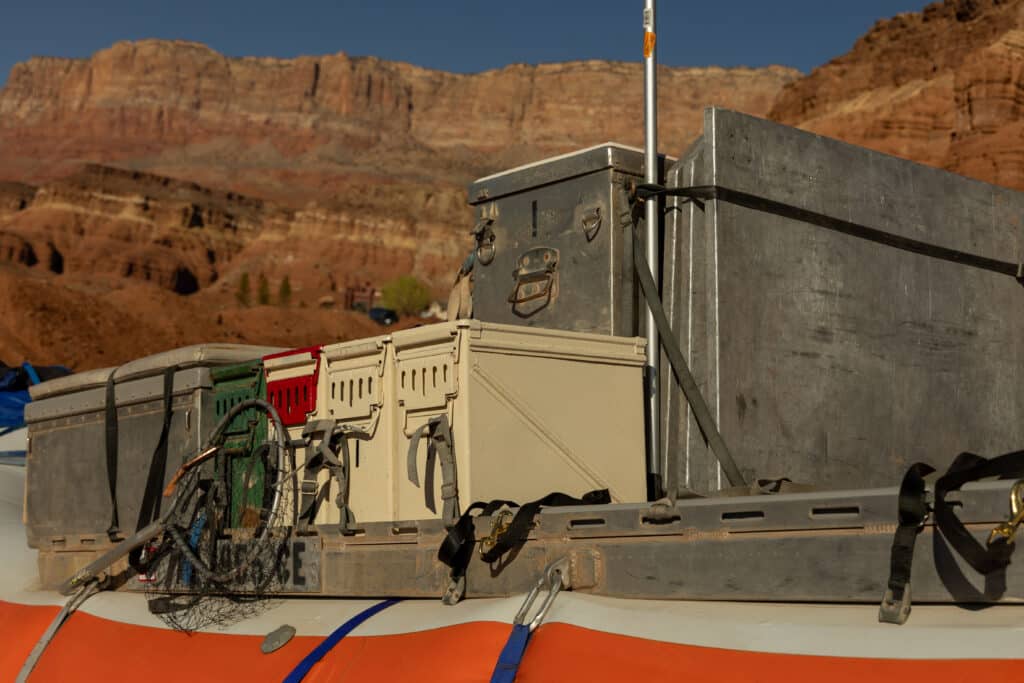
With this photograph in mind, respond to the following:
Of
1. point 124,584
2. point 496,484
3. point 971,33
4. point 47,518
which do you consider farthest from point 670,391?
point 971,33

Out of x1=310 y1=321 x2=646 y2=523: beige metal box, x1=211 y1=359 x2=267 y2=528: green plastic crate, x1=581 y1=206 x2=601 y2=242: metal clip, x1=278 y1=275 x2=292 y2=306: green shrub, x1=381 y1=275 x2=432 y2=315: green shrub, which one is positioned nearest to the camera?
x1=310 y1=321 x2=646 y2=523: beige metal box

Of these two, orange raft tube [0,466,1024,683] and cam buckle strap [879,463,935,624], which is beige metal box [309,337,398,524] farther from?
cam buckle strap [879,463,935,624]

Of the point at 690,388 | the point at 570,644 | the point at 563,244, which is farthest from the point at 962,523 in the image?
the point at 563,244

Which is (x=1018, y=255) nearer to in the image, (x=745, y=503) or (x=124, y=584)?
(x=745, y=503)

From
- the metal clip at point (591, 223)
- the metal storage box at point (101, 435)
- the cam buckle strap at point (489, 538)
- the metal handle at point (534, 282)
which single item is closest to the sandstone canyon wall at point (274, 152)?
the metal storage box at point (101, 435)

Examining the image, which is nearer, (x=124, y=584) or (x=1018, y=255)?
(x=124, y=584)

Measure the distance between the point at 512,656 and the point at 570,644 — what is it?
0.16 meters

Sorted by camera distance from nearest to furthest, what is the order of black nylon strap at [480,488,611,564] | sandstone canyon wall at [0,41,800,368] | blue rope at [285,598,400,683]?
black nylon strap at [480,488,611,564], blue rope at [285,598,400,683], sandstone canyon wall at [0,41,800,368]

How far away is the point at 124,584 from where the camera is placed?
5.74 meters

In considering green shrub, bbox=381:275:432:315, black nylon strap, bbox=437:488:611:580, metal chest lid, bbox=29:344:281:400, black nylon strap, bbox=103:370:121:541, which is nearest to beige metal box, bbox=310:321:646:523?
black nylon strap, bbox=437:488:611:580

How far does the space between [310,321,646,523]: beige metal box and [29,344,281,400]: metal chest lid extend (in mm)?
942

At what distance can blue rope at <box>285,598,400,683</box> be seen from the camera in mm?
4082

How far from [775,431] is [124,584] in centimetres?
293

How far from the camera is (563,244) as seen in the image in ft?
17.4
